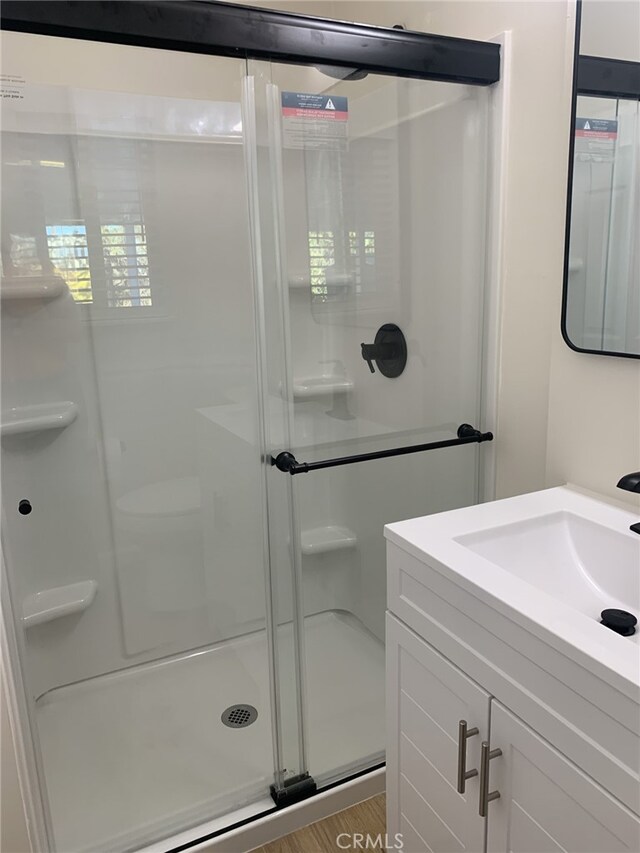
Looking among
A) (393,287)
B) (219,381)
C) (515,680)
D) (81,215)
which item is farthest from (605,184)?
(81,215)

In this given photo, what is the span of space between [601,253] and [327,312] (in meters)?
0.69

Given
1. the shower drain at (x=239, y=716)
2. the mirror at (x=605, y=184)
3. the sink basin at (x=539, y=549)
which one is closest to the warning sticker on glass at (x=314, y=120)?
the mirror at (x=605, y=184)

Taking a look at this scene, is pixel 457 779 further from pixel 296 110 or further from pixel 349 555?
pixel 296 110

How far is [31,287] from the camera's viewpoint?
185 centimetres

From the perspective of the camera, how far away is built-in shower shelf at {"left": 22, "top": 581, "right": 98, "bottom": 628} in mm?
1988

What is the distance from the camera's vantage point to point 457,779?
43.7 inches

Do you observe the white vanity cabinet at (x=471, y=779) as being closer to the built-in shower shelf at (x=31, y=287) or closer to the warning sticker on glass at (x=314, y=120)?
the warning sticker on glass at (x=314, y=120)

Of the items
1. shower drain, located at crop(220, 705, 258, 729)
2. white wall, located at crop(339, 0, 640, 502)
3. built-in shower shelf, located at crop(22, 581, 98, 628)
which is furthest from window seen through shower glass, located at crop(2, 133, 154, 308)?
shower drain, located at crop(220, 705, 258, 729)

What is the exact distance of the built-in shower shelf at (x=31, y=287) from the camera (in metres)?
1.83

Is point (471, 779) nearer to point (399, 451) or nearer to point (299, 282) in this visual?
point (399, 451)

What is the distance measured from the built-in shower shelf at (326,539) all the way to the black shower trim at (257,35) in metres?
1.19

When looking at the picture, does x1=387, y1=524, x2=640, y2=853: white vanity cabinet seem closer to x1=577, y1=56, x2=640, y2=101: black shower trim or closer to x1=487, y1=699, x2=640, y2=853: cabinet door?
x1=487, y1=699, x2=640, y2=853: cabinet door

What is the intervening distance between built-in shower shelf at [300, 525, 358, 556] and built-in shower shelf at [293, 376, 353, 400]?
0.40m

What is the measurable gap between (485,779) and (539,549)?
0.45 m
